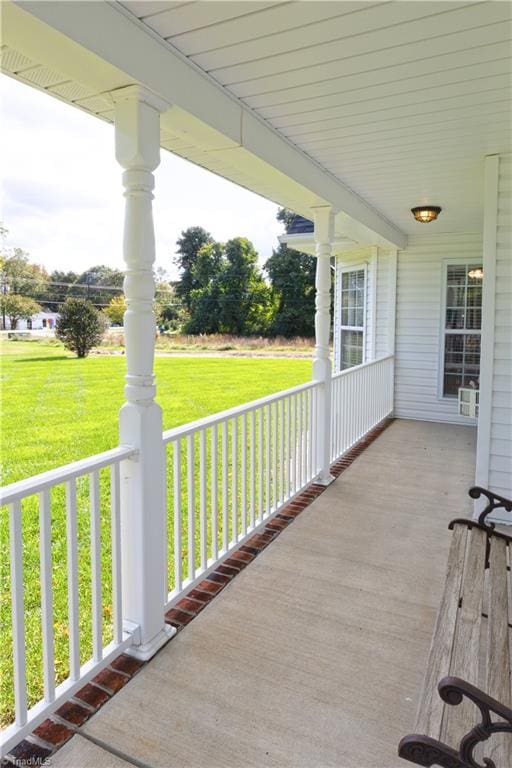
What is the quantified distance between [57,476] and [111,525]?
50 centimetres

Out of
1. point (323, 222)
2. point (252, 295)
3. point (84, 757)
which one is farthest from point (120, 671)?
point (252, 295)

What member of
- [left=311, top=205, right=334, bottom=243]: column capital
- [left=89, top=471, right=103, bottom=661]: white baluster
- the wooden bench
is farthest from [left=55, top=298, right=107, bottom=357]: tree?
the wooden bench

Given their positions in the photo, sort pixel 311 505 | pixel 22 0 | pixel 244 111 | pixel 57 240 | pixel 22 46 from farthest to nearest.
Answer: pixel 57 240, pixel 311 505, pixel 244 111, pixel 22 46, pixel 22 0

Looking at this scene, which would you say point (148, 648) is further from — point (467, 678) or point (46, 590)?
point (467, 678)

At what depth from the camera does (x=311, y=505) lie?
404 centimetres

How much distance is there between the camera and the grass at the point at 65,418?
264cm

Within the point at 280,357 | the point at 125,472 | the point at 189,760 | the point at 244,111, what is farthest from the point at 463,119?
the point at 280,357

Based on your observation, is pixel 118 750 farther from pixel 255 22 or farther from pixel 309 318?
pixel 309 318

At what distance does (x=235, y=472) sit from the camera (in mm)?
3180

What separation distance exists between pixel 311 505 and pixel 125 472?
7.11ft

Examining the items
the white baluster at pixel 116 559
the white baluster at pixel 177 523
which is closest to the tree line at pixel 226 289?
the white baluster at pixel 177 523

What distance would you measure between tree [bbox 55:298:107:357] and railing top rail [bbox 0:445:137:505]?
1559 cm

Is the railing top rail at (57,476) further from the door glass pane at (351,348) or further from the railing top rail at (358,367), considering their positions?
the door glass pane at (351,348)

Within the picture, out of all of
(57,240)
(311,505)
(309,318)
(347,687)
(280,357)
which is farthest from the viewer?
(57,240)
